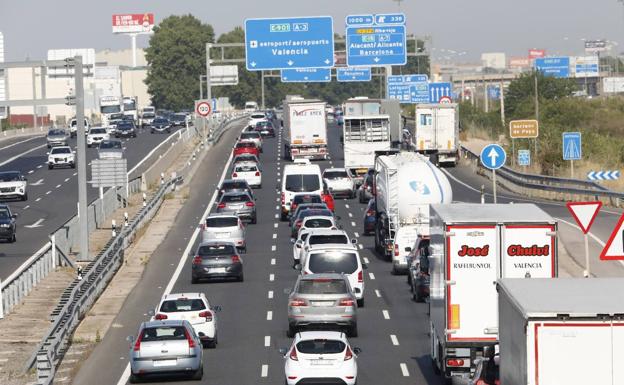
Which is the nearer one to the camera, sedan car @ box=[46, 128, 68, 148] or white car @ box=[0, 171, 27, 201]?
white car @ box=[0, 171, 27, 201]

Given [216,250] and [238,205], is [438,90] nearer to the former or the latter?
[238,205]

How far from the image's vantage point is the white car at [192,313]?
2986 cm

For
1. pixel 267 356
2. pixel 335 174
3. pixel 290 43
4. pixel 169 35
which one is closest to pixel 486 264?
pixel 267 356

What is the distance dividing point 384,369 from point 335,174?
134 ft

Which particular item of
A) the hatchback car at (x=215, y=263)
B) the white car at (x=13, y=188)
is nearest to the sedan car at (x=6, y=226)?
the hatchback car at (x=215, y=263)

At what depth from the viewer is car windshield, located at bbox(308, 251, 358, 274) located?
35.4 m

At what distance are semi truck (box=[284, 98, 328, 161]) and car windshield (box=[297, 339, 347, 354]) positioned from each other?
5746cm

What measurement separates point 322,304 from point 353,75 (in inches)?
3363

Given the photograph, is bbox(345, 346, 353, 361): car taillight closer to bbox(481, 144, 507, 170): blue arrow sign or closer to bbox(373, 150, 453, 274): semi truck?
bbox(481, 144, 507, 170): blue arrow sign

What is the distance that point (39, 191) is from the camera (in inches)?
2886

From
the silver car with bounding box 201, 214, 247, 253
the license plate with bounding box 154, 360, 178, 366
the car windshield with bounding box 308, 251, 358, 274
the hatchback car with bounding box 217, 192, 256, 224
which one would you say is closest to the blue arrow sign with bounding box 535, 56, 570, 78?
the hatchback car with bounding box 217, 192, 256, 224

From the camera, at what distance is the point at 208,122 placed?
108 metres

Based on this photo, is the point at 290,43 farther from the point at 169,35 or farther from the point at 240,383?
the point at 169,35

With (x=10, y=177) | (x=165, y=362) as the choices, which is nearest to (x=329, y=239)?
(x=165, y=362)
